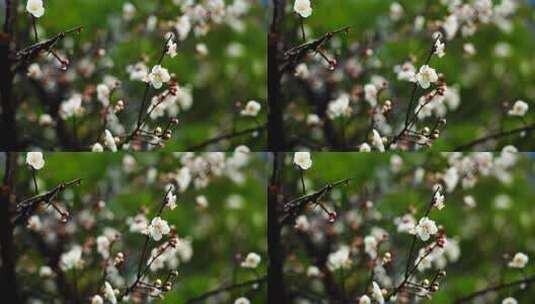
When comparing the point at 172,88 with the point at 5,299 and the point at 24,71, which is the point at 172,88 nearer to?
the point at 24,71

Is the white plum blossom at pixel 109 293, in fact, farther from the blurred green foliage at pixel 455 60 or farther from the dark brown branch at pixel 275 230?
the blurred green foliage at pixel 455 60

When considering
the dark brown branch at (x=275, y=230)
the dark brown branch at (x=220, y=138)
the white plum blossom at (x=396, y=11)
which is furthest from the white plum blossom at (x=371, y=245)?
the white plum blossom at (x=396, y=11)

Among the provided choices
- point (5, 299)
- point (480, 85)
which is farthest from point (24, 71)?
point (480, 85)

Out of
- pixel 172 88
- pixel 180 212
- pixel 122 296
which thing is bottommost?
pixel 122 296

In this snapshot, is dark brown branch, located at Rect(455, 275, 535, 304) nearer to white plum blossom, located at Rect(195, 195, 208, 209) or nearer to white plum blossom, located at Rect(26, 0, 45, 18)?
white plum blossom, located at Rect(195, 195, 208, 209)

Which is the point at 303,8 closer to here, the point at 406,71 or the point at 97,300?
the point at 406,71
